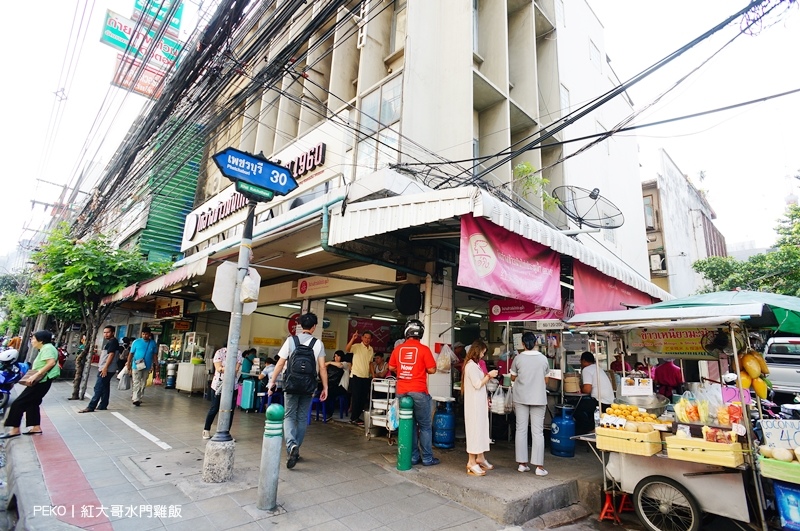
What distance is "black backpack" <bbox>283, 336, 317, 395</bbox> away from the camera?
16.7ft

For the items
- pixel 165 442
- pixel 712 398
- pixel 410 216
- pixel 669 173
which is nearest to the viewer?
pixel 712 398

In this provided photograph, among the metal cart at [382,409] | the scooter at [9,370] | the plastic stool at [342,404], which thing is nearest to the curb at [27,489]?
the scooter at [9,370]

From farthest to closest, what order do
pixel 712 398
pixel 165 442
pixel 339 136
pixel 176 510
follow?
pixel 339 136
pixel 165 442
pixel 712 398
pixel 176 510

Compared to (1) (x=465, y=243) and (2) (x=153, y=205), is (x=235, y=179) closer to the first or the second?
(1) (x=465, y=243)

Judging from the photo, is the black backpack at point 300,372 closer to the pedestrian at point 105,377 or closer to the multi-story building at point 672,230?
the pedestrian at point 105,377

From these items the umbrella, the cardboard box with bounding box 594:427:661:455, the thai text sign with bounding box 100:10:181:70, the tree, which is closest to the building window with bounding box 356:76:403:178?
the umbrella

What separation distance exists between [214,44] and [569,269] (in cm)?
797

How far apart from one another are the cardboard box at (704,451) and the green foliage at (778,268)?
1596cm

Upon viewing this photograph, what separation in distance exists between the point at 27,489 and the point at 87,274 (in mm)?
6982

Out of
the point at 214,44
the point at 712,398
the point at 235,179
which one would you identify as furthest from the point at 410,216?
the point at 214,44

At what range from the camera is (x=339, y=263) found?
968cm

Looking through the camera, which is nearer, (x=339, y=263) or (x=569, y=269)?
(x=569, y=269)

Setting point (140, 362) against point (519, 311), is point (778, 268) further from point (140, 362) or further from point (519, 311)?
point (140, 362)

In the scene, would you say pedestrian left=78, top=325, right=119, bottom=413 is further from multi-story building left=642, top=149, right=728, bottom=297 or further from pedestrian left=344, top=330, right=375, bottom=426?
multi-story building left=642, top=149, right=728, bottom=297
